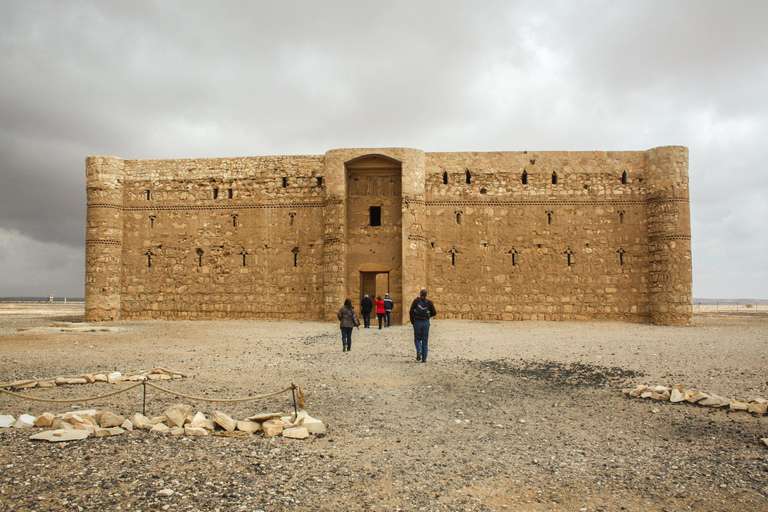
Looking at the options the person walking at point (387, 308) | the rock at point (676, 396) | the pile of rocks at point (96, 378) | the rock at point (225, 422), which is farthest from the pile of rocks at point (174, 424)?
the person walking at point (387, 308)

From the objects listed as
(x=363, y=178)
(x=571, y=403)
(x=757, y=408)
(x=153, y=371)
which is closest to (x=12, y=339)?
(x=153, y=371)

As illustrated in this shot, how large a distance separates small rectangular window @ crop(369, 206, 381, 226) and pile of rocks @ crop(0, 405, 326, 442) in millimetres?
16162

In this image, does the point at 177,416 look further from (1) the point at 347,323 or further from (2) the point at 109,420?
(1) the point at 347,323

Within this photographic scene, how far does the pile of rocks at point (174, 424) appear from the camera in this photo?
6.08 meters

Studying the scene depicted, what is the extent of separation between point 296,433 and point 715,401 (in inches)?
235

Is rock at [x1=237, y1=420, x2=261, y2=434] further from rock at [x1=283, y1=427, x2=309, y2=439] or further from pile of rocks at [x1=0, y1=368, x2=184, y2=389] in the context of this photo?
pile of rocks at [x1=0, y1=368, x2=184, y2=389]

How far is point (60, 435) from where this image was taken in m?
5.75

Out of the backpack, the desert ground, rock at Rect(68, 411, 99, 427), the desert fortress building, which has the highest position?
the desert fortress building

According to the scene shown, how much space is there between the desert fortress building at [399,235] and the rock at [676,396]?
13.2 m

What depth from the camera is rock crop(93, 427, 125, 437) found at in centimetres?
589

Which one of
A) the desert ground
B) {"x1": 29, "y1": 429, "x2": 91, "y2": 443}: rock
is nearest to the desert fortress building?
the desert ground

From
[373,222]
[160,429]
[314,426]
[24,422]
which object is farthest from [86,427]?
[373,222]

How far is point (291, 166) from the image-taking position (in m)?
22.3

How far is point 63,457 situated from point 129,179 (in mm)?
20470
